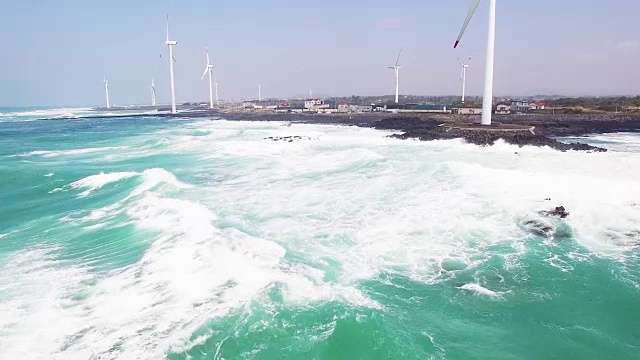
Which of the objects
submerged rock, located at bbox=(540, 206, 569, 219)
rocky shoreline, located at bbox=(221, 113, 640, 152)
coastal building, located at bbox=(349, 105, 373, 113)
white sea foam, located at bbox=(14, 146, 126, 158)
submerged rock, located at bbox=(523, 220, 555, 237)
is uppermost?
coastal building, located at bbox=(349, 105, 373, 113)

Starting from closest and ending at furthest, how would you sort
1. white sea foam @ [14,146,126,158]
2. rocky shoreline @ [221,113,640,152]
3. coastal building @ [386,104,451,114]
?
rocky shoreline @ [221,113,640,152] < white sea foam @ [14,146,126,158] < coastal building @ [386,104,451,114]

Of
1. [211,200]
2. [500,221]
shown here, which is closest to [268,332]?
[500,221]

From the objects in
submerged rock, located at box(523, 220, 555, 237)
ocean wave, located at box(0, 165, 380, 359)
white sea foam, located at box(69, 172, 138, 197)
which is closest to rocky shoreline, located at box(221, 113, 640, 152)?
submerged rock, located at box(523, 220, 555, 237)

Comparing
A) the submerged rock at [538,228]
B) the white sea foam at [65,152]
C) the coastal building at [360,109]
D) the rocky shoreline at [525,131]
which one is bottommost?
the submerged rock at [538,228]

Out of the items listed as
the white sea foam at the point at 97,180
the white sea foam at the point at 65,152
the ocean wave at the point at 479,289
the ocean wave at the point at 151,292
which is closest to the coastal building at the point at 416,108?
the white sea foam at the point at 65,152

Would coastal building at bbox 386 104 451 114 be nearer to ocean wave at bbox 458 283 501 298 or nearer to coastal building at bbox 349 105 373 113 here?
coastal building at bbox 349 105 373 113

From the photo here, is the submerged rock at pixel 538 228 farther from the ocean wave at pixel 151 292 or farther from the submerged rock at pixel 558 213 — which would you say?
the ocean wave at pixel 151 292

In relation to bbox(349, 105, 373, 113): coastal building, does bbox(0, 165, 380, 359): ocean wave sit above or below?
below

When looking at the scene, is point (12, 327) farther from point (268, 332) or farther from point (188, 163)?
point (188, 163)
